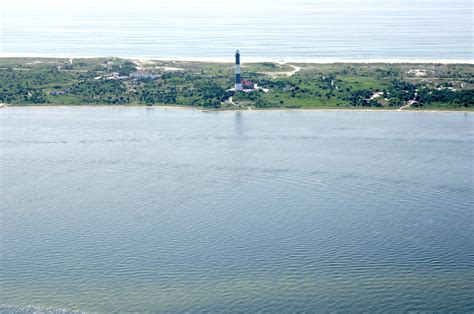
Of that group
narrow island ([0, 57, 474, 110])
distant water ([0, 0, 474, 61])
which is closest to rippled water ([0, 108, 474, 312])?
narrow island ([0, 57, 474, 110])

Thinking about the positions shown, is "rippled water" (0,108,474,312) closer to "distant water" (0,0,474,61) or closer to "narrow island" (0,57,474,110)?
"narrow island" (0,57,474,110)

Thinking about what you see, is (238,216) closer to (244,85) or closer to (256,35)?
(244,85)

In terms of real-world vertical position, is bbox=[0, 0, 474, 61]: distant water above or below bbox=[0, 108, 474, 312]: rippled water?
above

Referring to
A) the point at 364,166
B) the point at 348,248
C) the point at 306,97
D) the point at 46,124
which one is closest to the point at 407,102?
the point at 306,97

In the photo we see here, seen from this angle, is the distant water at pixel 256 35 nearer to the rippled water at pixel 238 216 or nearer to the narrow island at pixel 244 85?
the narrow island at pixel 244 85

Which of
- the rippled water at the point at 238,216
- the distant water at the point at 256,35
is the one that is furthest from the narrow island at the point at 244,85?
the distant water at the point at 256,35

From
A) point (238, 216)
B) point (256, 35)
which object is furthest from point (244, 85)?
point (256, 35)
